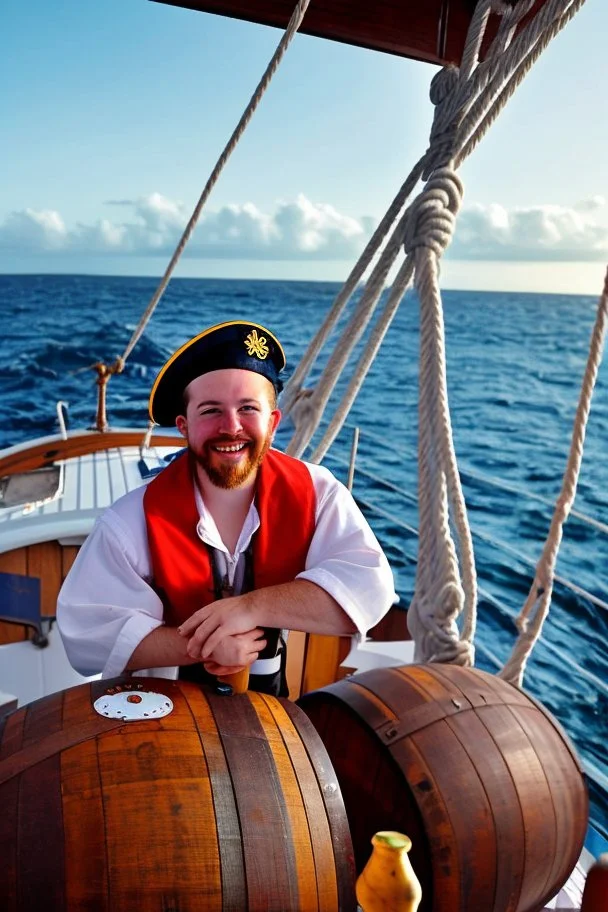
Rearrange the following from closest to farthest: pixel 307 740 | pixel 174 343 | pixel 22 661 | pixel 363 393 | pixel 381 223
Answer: pixel 307 740 < pixel 381 223 < pixel 22 661 < pixel 363 393 < pixel 174 343

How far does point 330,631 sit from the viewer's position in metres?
1.33

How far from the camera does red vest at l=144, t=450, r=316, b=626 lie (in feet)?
4.26

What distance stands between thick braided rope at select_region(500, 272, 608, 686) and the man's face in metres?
0.57

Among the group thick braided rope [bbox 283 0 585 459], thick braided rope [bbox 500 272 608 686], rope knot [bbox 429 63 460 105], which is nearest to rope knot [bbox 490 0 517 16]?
thick braided rope [bbox 283 0 585 459]

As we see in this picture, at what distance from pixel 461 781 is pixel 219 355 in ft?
2.60

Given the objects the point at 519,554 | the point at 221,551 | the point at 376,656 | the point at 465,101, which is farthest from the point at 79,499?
the point at 465,101

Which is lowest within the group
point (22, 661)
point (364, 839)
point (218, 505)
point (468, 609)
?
point (22, 661)

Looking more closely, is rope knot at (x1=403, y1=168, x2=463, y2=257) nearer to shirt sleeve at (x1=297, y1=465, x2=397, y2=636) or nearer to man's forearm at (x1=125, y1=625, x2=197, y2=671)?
shirt sleeve at (x1=297, y1=465, x2=397, y2=636)

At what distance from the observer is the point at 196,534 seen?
4.38ft

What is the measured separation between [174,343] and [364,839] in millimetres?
22134

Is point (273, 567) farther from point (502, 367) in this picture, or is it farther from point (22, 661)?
point (502, 367)

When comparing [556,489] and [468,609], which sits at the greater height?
[468,609]

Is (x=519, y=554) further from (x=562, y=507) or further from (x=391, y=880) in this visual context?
(x=391, y=880)

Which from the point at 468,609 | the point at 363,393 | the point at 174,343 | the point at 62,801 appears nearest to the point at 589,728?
the point at 468,609
